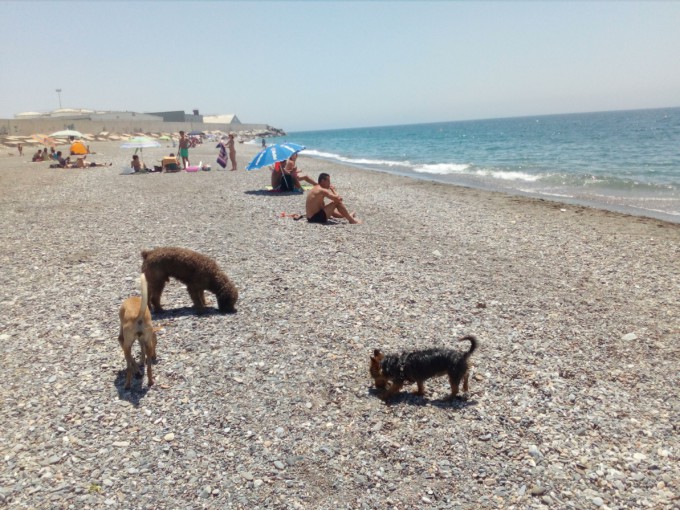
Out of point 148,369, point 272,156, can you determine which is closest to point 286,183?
point 272,156

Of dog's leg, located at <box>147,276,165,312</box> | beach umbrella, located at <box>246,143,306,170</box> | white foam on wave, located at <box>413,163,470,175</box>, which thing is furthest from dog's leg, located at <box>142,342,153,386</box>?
white foam on wave, located at <box>413,163,470,175</box>

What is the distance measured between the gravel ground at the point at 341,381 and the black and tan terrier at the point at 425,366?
27cm

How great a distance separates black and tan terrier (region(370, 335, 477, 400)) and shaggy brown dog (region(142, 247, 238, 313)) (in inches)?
119

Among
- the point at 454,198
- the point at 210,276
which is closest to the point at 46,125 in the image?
the point at 454,198

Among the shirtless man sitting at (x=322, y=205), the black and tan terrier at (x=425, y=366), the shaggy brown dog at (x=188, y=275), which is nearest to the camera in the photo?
the black and tan terrier at (x=425, y=366)

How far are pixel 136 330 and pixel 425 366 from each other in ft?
10.4

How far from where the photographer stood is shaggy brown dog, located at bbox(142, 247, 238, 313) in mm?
6566

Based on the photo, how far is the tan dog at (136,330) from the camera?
16.1 feet

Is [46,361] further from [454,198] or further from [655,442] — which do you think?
[454,198]

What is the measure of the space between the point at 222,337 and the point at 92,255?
538 centimetres

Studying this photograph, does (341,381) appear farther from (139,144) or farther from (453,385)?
(139,144)

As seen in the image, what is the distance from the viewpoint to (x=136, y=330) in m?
4.95

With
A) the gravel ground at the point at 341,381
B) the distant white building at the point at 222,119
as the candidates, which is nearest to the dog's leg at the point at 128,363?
the gravel ground at the point at 341,381

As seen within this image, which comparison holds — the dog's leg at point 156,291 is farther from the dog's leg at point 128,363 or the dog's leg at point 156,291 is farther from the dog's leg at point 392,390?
the dog's leg at point 392,390
